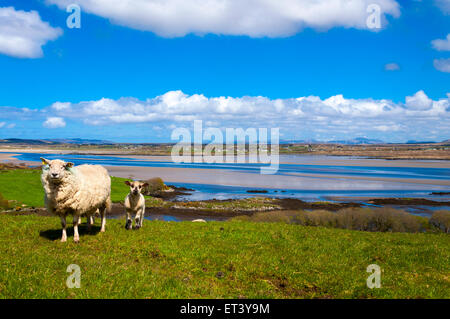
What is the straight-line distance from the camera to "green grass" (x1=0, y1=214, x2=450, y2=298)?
7215 millimetres

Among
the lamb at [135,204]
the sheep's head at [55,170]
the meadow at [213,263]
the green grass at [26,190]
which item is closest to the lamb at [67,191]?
the sheep's head at [55,170]

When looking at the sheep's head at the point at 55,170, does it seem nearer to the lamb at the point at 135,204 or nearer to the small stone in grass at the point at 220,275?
the lamb at the point at 135,204

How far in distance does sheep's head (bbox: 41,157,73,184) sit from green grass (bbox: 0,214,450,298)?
7.27 ft

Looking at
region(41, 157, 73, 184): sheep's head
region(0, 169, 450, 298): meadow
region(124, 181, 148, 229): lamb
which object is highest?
region(41, 157, 73, 184): sheep's head

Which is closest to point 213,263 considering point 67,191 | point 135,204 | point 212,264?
point 212,264

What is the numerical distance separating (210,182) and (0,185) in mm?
38600

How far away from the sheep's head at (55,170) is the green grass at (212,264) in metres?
2.22

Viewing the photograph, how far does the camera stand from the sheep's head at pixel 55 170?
415 inches

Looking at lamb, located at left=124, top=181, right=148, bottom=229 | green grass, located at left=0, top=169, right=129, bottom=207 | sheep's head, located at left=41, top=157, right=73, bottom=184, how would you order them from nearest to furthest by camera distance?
sheep's head, located at left=41, top=157, right=73, bottom=184 → lamb, located at left=124, top=181, right=148, bottom=229 → green grass, located at left=0, top=169, right=129, bottom=207

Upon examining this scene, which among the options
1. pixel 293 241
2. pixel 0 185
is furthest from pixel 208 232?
pixel 0 185

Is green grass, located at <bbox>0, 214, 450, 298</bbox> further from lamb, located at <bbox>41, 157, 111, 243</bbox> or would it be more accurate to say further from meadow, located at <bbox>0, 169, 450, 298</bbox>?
lamb, located at <bbox>41, 157, 111, 243</bbox>

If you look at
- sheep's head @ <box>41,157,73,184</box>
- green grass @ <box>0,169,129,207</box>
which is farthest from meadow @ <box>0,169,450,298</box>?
green grass @ <box>0,169,129,207</box>

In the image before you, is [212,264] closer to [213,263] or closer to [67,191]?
[213,263]

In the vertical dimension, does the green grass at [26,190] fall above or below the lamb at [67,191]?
below
